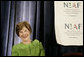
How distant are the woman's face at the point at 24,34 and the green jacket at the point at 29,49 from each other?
0.07 meters

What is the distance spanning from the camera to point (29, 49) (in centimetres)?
173

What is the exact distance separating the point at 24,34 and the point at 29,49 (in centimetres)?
18

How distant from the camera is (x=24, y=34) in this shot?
1.75 metres

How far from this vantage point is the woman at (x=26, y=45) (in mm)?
1713

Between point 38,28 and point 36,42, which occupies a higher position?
point 38,28

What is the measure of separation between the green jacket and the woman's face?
0.07 metres

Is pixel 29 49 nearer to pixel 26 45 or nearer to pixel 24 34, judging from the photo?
pixel 26 45

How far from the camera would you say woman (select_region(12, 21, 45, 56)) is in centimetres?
171

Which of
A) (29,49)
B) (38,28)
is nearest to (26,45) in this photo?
(29,49)

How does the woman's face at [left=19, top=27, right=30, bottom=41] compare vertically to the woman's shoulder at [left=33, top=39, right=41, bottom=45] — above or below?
above

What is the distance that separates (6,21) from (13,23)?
0.27 feet

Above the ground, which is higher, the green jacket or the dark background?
the dark background

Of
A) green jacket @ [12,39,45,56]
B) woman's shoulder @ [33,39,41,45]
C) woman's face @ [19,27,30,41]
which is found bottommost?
green jacket @ [12,39,45,56]

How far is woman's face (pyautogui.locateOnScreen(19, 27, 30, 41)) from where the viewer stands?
5.73 feet
